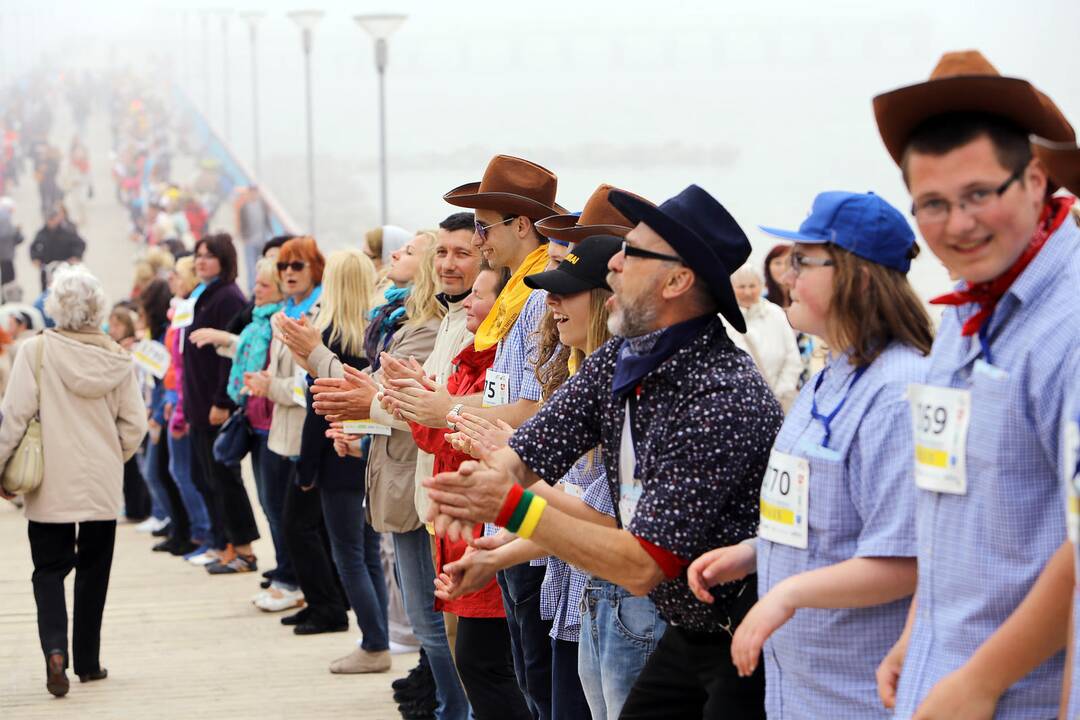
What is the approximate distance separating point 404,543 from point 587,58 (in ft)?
331

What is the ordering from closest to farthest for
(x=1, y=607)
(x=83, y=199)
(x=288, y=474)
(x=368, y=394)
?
1. (x=368, y=394)
2. (x=288, y=474)
3. (x=1, y=607)
4. (x=83, y=199)

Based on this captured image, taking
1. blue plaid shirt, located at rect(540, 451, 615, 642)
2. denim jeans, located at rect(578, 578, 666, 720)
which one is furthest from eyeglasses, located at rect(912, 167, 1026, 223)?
blue plaid shirt, located at rect(540, 451, 615, 642)

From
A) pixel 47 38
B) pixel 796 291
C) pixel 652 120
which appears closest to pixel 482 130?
pixel 652 120

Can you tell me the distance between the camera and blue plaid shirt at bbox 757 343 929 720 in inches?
93.4

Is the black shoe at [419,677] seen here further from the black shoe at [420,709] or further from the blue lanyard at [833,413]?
the blue lanyard at [833,413]

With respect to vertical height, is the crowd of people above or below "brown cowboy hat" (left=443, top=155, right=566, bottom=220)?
below

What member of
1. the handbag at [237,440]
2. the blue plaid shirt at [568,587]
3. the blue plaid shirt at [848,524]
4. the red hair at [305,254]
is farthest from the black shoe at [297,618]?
the blue plaid shirt at [848,524]

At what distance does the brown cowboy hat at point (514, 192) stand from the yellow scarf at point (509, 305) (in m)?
0.15

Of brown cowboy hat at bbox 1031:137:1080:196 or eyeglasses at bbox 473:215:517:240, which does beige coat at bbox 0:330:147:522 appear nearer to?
eyeglasses at bbox 473:215:517:240

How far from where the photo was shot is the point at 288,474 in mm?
6859

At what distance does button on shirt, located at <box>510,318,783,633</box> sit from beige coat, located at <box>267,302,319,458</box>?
369 centimetres

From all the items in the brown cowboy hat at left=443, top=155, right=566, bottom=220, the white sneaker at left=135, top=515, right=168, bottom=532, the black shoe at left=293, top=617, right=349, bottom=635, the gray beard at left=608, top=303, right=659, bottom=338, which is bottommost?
the white sneaker at left=135, top=515, right=168, bottom=532

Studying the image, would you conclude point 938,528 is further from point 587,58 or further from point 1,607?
point 587,58

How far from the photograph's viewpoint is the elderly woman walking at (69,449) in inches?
233
